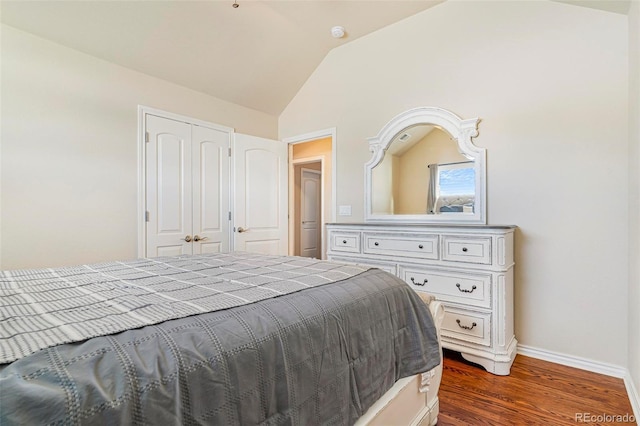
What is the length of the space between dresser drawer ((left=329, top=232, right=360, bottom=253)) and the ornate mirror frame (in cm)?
46

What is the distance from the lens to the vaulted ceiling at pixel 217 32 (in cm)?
244

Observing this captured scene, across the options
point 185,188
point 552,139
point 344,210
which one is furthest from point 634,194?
→ point 185,188

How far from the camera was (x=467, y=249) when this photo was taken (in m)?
2.36

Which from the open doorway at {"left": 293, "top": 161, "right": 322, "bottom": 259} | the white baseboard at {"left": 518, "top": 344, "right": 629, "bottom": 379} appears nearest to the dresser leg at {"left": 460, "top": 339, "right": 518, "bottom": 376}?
the white baseboard at {"left": 518, "top": 344, "right": 629, "bottom": 379}

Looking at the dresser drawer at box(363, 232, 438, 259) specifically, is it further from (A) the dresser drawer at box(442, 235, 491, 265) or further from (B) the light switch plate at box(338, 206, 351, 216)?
(B) the light switch plate at box(338, 206, 351, 216)

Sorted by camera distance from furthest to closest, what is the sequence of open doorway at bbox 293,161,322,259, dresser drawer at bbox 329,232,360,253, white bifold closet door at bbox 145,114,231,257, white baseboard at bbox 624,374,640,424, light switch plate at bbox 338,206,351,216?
open doorway at bbox 293,161,322,259 → light switch plate at bbox 338,206,351,216 → white bifold closet door at bbox 145,114,231,257 → dresser drawer at bbox 329,232,360,253 → white baseboard at bbox 624,374,640,424

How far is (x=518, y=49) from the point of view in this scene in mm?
2559

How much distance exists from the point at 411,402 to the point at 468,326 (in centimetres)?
115

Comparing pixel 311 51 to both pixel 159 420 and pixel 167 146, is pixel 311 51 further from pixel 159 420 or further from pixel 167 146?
pixel 159 420

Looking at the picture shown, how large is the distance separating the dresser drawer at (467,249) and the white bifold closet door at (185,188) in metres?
2.53

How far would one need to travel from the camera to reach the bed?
1.82 feet

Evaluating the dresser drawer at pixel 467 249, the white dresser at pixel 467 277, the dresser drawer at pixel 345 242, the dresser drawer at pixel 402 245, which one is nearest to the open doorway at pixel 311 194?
the dresser drawer at pixel 345 242

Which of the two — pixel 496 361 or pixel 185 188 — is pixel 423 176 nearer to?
pixel 496 361

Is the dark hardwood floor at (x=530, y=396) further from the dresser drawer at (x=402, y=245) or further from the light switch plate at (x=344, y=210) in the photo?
the light switch plate at (x=344, y=210)
